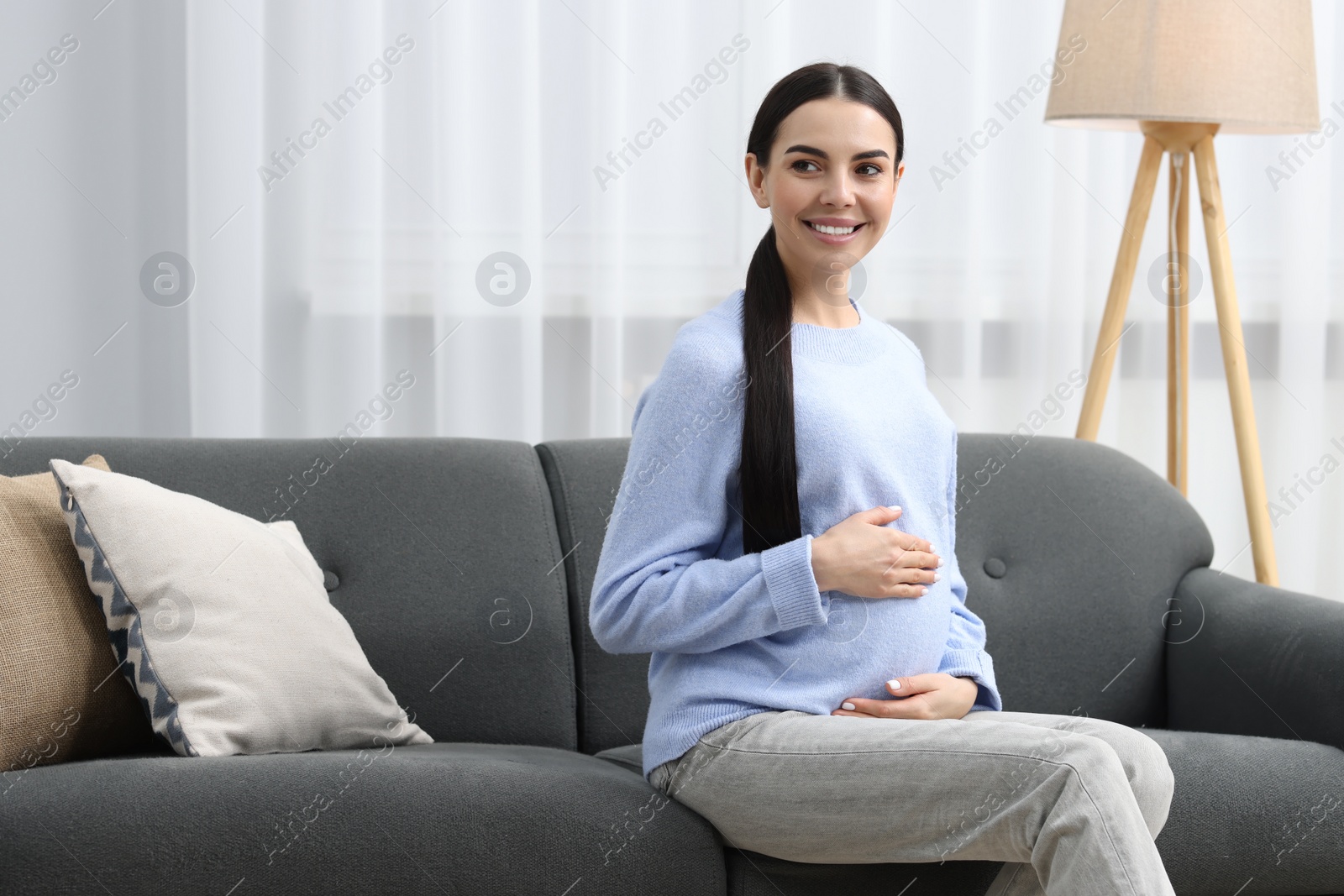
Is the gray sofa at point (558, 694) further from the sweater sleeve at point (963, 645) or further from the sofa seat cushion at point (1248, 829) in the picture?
the sweater sleeve at point (963, 645)

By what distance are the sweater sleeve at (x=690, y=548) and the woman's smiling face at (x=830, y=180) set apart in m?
0.17

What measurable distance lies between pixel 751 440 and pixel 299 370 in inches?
54.2

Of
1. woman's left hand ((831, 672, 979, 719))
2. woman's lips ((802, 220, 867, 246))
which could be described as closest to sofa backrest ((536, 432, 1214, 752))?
woman's left hand ((831, 672, 979, 719))

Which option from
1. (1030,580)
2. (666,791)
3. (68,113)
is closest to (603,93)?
(68,113)

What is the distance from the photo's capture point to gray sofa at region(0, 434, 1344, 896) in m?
1.21

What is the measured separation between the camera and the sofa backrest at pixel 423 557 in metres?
1.68

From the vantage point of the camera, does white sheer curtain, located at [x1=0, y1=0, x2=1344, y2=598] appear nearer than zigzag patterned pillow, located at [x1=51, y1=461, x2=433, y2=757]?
No

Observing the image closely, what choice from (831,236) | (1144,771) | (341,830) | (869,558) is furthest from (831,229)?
(341,830)

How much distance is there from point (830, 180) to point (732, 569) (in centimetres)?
45

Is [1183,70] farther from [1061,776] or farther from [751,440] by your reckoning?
[1061,776]

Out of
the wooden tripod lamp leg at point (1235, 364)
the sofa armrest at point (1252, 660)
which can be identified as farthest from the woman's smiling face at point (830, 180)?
the wooden tripod lamp leg at point (1235, 364)

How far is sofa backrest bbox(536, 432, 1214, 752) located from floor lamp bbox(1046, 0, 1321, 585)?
29cm

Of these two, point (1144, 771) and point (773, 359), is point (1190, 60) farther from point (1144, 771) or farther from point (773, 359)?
point (1144, 771)

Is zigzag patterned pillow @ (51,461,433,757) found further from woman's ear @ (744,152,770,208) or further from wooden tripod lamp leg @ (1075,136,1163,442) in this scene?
wooden tripod lamp leg @ (1075,136,1163,442)
